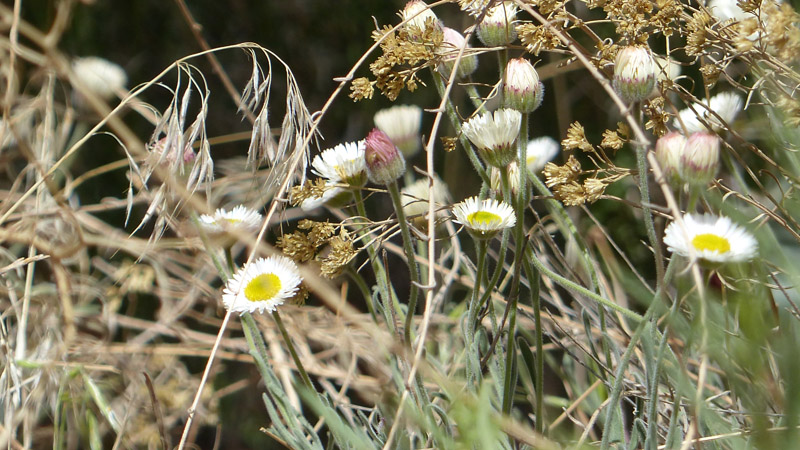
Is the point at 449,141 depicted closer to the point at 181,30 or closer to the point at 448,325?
the point at 448,325

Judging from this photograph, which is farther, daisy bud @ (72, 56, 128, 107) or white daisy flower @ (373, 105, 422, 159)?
daisy bud @ (72, 56, 128, 107)

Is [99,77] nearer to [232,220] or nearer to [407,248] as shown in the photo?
[232,220]

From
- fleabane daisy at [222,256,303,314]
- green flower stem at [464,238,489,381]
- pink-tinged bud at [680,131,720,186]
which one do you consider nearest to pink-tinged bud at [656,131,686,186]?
pink-tinged bud at [680,131,720,186]

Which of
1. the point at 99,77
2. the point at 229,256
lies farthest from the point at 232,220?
the point at 99,77

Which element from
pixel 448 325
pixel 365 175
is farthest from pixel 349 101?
pixel 365 175

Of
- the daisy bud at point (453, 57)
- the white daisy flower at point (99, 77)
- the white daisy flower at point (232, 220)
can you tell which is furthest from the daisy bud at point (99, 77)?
the daisy bud at point (453, 57)

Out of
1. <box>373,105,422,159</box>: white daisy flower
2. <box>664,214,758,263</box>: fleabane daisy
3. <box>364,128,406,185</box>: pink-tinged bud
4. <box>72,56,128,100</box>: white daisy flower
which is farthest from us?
<box>72,56,128,100</box>: white daisy flower

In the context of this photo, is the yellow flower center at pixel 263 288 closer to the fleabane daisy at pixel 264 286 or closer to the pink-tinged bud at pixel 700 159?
the fleabane daisy at pixel 264 286

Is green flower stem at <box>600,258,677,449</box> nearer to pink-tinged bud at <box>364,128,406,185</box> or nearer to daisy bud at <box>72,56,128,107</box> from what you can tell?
pink-tinged bud at <box>364,128,406,185</box>
